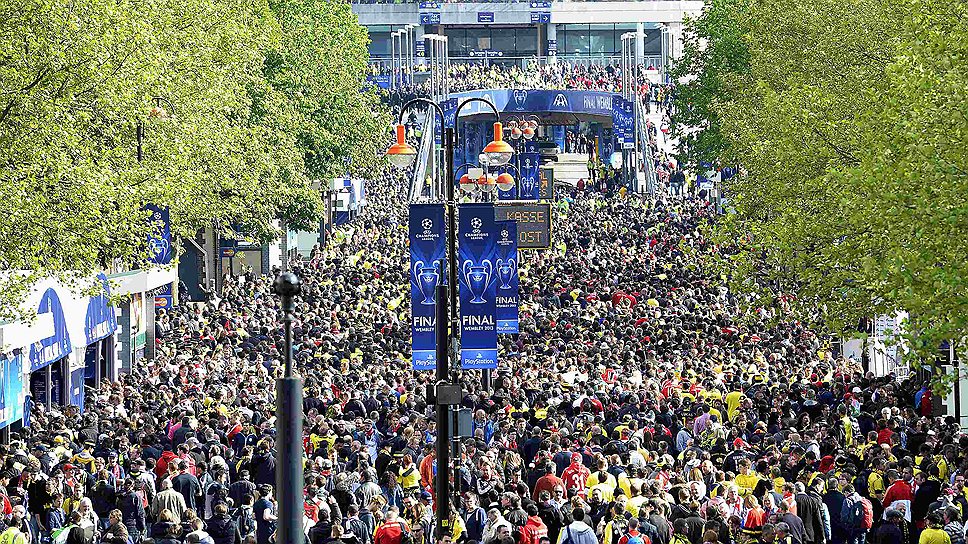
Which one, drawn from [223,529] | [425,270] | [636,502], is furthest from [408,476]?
[425,270]

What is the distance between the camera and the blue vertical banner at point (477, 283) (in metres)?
25.0

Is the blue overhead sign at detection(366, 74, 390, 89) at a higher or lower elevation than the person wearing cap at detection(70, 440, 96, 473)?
higher

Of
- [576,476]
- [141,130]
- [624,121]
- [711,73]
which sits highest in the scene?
[624,121]

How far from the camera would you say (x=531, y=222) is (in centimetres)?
4275

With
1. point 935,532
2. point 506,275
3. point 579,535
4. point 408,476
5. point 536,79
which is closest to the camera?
point 579,535

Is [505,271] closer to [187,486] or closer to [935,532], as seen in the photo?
[187,486]

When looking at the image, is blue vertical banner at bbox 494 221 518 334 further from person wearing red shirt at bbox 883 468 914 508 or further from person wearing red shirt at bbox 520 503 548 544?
person wearing red shirt at bbox 520 503 548 544

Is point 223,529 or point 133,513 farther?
point 133,513

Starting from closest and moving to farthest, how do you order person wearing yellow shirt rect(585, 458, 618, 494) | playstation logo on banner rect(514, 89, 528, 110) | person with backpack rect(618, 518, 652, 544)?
1. person with backpack rect(618, 518, 652, 544)
2. person wearing yellow shirt rect(585, 458, 618, 494)
3. playstation logo on banner rect(514, 89, 528, 110)

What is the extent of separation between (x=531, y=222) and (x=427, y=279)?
58.7ft

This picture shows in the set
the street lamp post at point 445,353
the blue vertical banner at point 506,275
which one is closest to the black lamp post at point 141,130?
the blue vertical banner at point 506,275

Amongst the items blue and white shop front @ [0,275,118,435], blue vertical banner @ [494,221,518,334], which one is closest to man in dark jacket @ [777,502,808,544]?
blue vertical banner @ [494,221,518,334]

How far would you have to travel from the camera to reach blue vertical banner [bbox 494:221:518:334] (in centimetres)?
2633

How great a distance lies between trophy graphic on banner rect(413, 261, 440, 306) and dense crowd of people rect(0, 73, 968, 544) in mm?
1754
